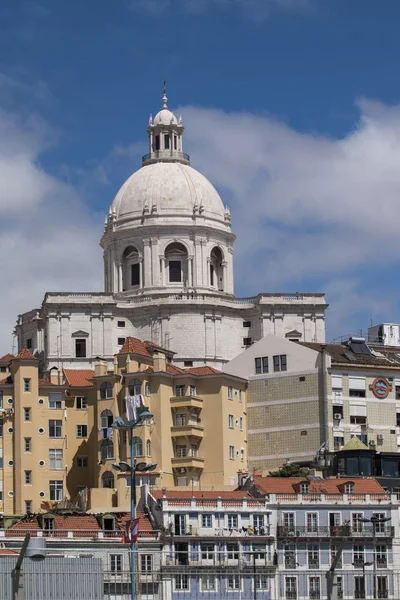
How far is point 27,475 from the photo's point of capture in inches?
5541

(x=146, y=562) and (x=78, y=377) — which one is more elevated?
(x=78, y=377)

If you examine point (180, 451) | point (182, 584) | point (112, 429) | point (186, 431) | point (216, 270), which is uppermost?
point (216, 270)

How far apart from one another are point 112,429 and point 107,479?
169 inches

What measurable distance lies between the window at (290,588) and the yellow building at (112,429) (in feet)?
76.5

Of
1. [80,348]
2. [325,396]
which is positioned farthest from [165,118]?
[325,396]

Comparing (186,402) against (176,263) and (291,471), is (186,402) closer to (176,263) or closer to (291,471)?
(291,471)

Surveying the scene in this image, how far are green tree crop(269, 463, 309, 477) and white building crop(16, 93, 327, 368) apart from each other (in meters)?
26.6

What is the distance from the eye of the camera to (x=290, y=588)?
11469 centimetres

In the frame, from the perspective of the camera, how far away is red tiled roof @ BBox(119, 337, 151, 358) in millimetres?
145000

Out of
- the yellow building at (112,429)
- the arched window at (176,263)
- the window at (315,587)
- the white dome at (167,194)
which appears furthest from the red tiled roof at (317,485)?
the white dome at (167,194)

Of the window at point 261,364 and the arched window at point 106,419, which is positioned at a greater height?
the window at point 261,364

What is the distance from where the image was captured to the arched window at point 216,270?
176 metres

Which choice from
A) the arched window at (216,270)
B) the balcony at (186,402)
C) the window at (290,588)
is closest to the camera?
the window at (290,588)

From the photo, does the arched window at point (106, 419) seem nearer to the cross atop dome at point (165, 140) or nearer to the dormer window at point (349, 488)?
the dormer window at point (349, 488)
